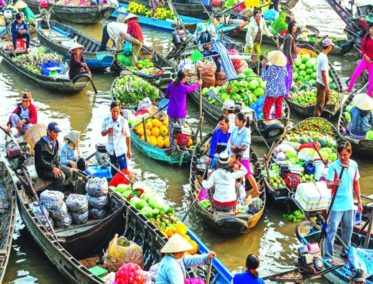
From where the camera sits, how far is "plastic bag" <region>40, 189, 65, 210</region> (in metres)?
9.48

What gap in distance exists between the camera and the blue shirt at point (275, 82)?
13.5 m

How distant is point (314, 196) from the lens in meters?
8.79

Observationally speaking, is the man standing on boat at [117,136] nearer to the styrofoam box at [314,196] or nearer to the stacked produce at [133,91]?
the styrofoam box at [314,196]

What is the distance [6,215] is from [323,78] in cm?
756

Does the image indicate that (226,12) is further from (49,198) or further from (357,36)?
(49,198)

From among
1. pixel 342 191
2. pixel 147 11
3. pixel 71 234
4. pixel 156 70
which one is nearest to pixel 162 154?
pixel 71 234

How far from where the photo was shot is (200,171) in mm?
11773

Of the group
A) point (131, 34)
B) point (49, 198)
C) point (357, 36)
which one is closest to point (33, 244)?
point (49, 198)

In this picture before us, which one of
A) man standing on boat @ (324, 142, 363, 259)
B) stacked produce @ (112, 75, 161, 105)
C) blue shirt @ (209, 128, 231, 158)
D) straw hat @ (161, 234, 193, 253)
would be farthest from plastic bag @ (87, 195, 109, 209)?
stacked produce @ (112, 75, 161, 105)

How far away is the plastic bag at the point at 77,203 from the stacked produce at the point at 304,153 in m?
3.32

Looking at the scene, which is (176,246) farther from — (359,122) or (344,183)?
(359,122)

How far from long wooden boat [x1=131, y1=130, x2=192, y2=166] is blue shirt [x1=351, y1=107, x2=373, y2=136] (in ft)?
10.9

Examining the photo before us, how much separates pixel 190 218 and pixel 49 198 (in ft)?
8.81

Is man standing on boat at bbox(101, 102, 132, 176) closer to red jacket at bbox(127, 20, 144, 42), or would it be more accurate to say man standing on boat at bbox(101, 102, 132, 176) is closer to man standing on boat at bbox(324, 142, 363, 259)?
man standing on boat at bbox(324, 142, 363, 259)
